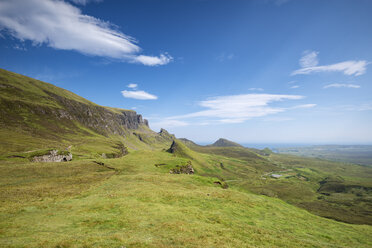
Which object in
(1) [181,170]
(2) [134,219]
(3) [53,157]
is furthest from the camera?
(1) [181,170]

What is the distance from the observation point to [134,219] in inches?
947

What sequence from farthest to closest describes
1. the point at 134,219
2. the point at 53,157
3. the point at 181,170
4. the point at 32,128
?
1. the point at 32,128
2. the point at 181,170
3. the point at 53,157
4. the point at 134,219

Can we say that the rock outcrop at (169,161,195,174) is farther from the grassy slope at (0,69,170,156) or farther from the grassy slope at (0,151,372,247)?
the grassy slope at (0,69,170,156)

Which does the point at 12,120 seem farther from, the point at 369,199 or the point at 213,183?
the point at 369,199

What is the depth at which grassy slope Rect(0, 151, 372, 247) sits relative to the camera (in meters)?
18.2

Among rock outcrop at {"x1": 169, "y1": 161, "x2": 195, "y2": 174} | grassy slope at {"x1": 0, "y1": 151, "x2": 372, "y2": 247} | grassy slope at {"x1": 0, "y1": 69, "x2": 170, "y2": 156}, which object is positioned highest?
grassy slope at {"x1": 0, "y1": 69, "x2": 170, "y2": 156}

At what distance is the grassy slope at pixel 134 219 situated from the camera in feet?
59.7

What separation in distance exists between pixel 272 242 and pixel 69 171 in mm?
58319

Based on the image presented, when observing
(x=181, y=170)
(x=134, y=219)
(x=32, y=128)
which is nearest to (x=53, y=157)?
(x=181, y=170)

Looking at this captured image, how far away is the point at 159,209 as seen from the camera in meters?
28.8

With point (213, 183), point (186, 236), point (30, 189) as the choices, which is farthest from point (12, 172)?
point (213, 183)

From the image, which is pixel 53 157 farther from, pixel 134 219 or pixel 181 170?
pixel 134 219

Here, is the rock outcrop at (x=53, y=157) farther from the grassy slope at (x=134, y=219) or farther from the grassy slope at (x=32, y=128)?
the grassy slope at (x=134, y=219)

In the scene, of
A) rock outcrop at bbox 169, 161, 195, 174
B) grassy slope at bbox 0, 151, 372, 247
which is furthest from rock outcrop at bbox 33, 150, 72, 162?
rock outcrop at bbox 169, 161, 195, 174
